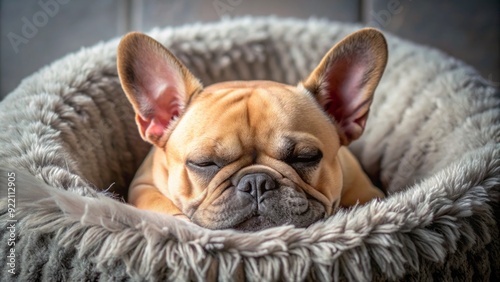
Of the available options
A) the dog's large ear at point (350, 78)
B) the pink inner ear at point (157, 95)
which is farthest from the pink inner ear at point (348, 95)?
the pink inner ear at point (157, 95)

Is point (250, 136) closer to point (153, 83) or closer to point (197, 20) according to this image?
point (153, 83)

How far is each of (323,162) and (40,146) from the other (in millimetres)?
564

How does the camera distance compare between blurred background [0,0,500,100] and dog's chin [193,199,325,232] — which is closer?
dog's chin [193,199,325,232]

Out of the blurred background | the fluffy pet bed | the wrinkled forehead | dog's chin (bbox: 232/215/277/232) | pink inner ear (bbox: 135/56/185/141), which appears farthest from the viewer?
the blurred background

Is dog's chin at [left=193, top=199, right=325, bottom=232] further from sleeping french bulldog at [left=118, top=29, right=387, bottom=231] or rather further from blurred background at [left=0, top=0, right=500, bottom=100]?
blurred background at [left=0, top=0, right=500, bottom=100]

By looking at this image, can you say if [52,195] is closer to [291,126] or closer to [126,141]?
[291,126]

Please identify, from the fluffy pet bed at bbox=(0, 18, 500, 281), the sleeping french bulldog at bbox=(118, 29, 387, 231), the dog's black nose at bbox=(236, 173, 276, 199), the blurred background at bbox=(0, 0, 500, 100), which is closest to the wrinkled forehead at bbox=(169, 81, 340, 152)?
the sleeping french bulldog at bbox=(118, 29, 387, 231)

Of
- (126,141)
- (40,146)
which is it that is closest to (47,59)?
(126,141)

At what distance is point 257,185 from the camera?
105 cm

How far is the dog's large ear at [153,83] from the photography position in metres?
1.21

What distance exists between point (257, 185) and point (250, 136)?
13 cm

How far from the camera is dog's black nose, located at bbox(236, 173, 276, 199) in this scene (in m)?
1.05

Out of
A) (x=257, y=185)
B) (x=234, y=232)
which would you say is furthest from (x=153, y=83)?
(x=234, y=232)

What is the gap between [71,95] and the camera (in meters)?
1.39
